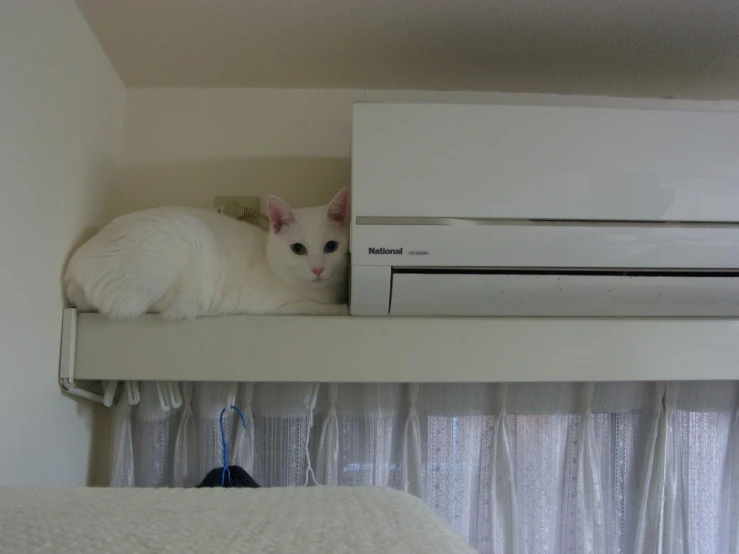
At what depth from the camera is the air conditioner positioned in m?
0.84

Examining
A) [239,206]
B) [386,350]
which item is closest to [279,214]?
[239,206]

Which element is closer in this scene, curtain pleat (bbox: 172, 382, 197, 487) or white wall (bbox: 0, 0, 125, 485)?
white wall (bbox: 0, 0, 125, 485)

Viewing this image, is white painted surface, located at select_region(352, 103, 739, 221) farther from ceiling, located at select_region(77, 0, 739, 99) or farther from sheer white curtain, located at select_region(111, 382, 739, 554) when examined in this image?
sheer white curtain, located at select_region(111, 382, 739, 554)

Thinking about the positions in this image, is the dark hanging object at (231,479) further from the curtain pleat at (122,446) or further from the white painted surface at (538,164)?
the white painted surface at (538,164)

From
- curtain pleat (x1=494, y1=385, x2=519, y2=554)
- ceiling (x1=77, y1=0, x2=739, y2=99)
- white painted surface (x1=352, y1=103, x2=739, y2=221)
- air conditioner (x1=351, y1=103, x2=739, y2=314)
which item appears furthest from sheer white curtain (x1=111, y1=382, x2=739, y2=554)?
ceiling (x1=77, y1=0, x2=739, y2=99)

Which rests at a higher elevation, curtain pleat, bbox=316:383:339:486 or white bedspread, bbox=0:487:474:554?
white bedspread, bbox=0:487:474:554

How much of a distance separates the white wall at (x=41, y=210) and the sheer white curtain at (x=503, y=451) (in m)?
0.16

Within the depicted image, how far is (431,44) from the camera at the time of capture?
1.00m

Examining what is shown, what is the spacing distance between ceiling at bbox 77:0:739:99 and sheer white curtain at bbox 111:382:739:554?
0.63 m

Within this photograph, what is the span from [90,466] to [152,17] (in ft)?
2.68

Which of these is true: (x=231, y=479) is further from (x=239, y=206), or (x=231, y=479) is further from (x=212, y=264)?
(x=239, y=206)

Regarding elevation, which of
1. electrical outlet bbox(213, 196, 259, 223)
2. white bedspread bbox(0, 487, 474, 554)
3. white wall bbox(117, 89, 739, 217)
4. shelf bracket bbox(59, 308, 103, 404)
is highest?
white wall bbox(117, 89, 739, 217)

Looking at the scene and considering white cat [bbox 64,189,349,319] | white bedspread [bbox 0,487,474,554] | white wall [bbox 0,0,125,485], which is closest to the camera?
white bedspread [bbox 0,487,474,554]

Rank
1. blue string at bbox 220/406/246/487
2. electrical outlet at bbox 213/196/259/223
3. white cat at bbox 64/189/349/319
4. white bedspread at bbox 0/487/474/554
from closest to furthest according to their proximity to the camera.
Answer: white bedspread at bbox 0/487/474/554 → white cat at bbox 64/189/349/319 → blue string at bbox 220/406/246/487 → electrical outlet at bbox 213/196/259/223
